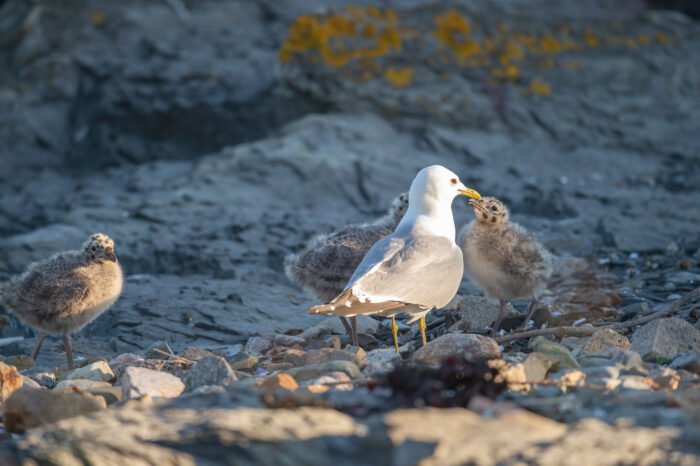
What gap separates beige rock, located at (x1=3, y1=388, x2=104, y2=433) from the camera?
3.96 m

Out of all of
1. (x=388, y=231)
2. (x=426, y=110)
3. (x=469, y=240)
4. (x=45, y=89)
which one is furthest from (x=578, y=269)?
(x=45, y=89)

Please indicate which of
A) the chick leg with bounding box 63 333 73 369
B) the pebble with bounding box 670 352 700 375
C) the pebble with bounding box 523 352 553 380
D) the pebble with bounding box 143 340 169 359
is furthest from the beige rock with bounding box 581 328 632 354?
the chick leg with bounding box 63 333 73 369

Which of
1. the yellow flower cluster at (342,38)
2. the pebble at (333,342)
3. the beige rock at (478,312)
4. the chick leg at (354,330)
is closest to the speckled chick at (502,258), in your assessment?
the beige rock at (478,312)

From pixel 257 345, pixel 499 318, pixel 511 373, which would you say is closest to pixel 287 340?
pixel 257 345

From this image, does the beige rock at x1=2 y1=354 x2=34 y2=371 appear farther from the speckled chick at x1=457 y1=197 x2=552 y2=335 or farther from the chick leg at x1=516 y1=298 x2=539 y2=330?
the chick leg at x1=516 y1=298 x2=539 y2=330

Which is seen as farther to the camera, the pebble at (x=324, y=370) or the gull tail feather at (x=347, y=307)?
the gull tail feather at (x=347, y=307)

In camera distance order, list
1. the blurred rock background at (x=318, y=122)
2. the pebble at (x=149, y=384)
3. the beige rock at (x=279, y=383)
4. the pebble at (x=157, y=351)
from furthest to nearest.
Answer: the blurred rock background at (x=318, y=122) < the pebble at (x=157, y=351) < the pebble at (x=149, y=384) < the beige rock at (x=279, y=383)

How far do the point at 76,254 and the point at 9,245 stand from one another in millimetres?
2339

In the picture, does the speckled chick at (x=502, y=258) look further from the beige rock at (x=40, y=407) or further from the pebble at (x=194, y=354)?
the beige rock at (x=40, y=407)

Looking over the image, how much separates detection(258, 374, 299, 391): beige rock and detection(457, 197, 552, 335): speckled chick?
8.27 ft

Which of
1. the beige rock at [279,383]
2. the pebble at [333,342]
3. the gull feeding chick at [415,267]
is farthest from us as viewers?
the pebble at [333,342]

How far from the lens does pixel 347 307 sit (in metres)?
5.03

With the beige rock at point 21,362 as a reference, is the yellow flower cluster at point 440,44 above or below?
above

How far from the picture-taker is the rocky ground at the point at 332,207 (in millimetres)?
3277
